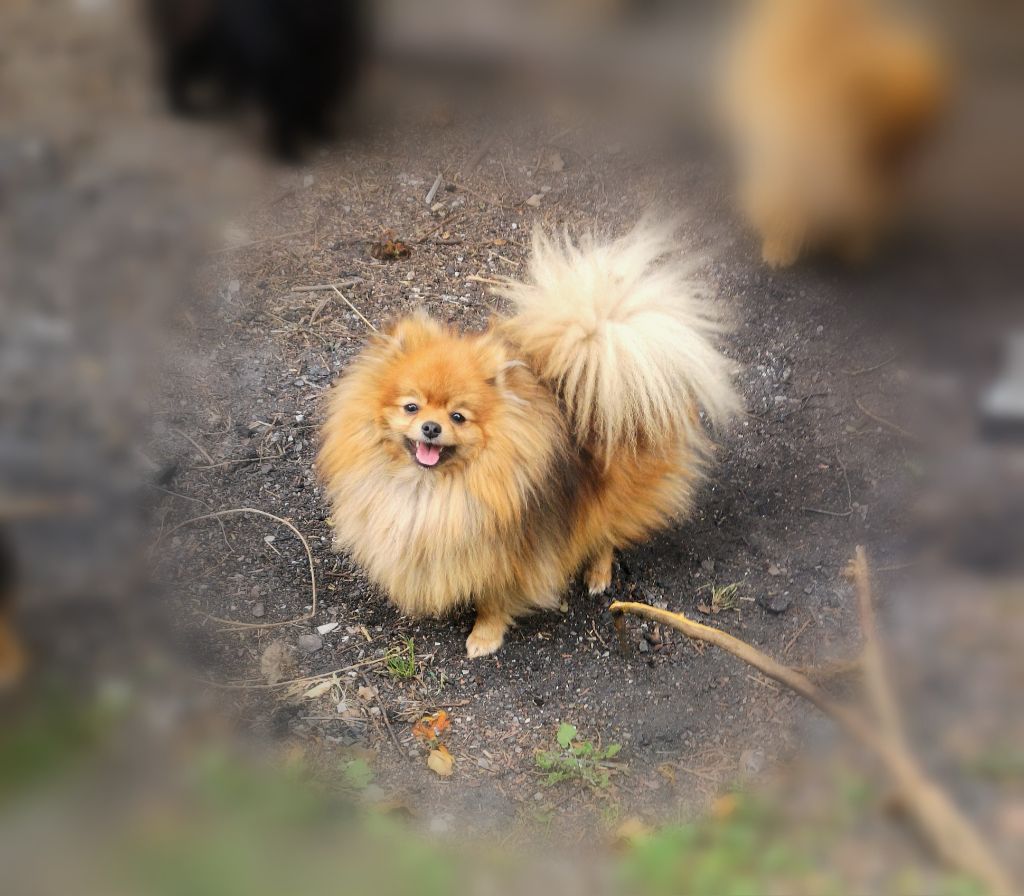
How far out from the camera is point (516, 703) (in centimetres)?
342

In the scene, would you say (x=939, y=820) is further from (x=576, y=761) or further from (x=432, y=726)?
(x=432, y=726)

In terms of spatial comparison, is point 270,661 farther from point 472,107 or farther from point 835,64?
point 835,64

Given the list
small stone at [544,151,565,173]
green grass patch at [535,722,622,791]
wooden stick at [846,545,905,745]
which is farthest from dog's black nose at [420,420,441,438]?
wooden stick at [846,545,905,745]

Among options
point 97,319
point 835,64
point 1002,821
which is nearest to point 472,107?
point 835,64

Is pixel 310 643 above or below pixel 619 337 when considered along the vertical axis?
below

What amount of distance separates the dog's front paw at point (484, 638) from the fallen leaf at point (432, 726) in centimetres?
33

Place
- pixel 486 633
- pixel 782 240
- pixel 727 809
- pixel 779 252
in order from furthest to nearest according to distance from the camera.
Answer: pixel 486 633 → pixel 779 252 → pixel 782 240 → pixel 727 809

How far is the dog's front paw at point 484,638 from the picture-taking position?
357 centimetres

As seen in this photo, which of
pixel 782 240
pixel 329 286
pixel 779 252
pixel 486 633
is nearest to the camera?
pixel 782 240

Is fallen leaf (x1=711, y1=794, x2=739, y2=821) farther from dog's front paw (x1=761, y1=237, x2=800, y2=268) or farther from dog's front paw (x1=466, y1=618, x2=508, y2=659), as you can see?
dog's front paw (x1=466, y1=618, x2=508, y2=659)

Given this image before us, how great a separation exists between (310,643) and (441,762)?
794mm

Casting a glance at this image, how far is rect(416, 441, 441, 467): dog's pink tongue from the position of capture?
9.78ft

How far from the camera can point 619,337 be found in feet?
10.3

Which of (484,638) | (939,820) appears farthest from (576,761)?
(939,820)
